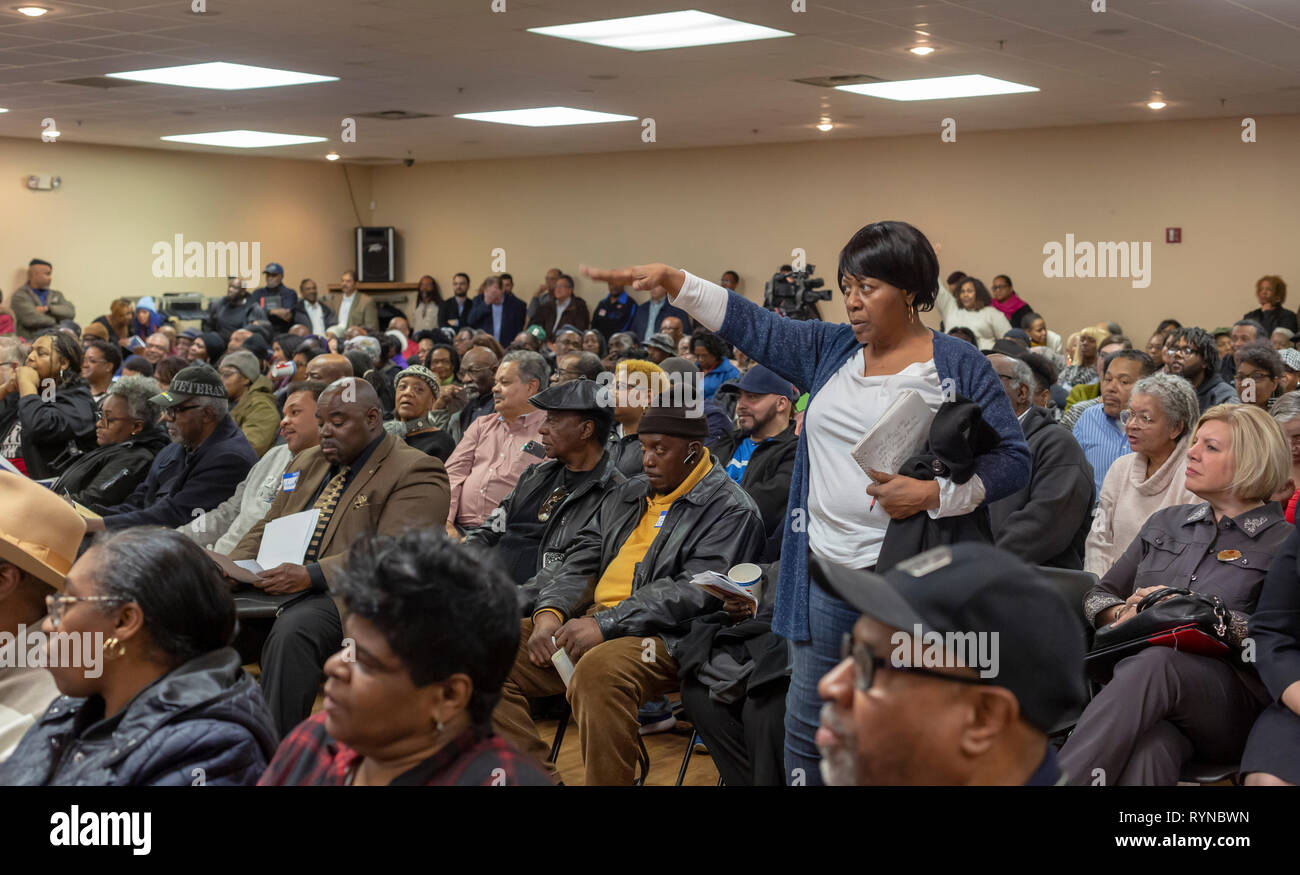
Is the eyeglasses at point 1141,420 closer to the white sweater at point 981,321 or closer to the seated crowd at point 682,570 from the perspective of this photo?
the seated crowd at point 682,570

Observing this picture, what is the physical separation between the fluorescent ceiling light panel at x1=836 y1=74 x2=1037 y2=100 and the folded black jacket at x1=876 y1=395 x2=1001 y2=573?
26.3 ft

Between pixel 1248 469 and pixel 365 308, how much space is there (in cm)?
1415

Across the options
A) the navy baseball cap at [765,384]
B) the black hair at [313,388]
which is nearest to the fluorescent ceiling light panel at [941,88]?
the navy baseball cap at [765,384]

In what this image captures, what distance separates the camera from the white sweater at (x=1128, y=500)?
145 inches

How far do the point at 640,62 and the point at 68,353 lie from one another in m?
4.18

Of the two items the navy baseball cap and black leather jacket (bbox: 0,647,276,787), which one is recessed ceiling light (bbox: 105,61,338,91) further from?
black leather jacket (bbox: 0,647,276,787)

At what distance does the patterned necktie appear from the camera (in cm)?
383

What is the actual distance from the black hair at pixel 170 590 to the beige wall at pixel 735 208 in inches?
464

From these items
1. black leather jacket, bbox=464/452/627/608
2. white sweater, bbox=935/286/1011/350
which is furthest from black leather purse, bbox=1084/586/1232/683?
white sweater, bbox=935/286/1011/350

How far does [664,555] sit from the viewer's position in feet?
11.2

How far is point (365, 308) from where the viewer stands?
1616 centimetres

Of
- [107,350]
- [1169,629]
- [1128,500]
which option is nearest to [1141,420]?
[1128,500]

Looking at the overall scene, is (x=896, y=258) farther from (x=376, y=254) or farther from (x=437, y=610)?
(x=376, y=254)
